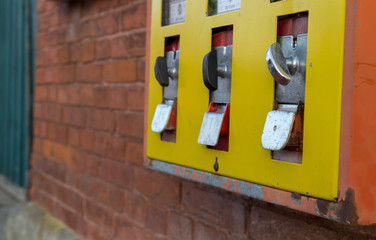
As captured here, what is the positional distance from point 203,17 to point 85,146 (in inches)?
45.3

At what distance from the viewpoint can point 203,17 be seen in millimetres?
876

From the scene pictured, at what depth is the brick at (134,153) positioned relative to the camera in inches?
59.5

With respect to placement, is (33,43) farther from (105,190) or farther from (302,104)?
(302,104)

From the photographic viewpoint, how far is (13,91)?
3.06 metres

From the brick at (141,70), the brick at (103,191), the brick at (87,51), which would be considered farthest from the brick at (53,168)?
the brick at (141,70)

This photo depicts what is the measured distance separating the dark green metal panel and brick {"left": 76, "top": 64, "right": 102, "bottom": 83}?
1059mm

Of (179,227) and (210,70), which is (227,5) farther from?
(179,227)

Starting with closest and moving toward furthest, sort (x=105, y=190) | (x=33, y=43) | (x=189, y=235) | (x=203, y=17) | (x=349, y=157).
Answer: (x=349, y=157) < (x=203, y=17) < (x=189, y=235) < (x=105, y=190) < (x=33, y=43)

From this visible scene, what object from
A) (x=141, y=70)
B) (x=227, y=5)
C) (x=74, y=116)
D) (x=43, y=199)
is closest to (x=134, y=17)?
(x=141, y=70)

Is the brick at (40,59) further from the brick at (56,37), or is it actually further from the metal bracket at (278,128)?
the metal bracket at (278,128)

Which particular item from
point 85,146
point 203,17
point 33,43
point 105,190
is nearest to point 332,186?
point 203,17

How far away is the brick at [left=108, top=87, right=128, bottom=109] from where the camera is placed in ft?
5.24

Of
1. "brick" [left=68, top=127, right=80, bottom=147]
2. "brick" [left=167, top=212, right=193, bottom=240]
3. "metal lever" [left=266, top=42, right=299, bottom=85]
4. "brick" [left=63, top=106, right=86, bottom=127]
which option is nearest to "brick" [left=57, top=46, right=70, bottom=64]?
"brick" [left=63, top=106, right=86, bottom=127]

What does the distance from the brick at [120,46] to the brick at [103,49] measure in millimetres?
36
